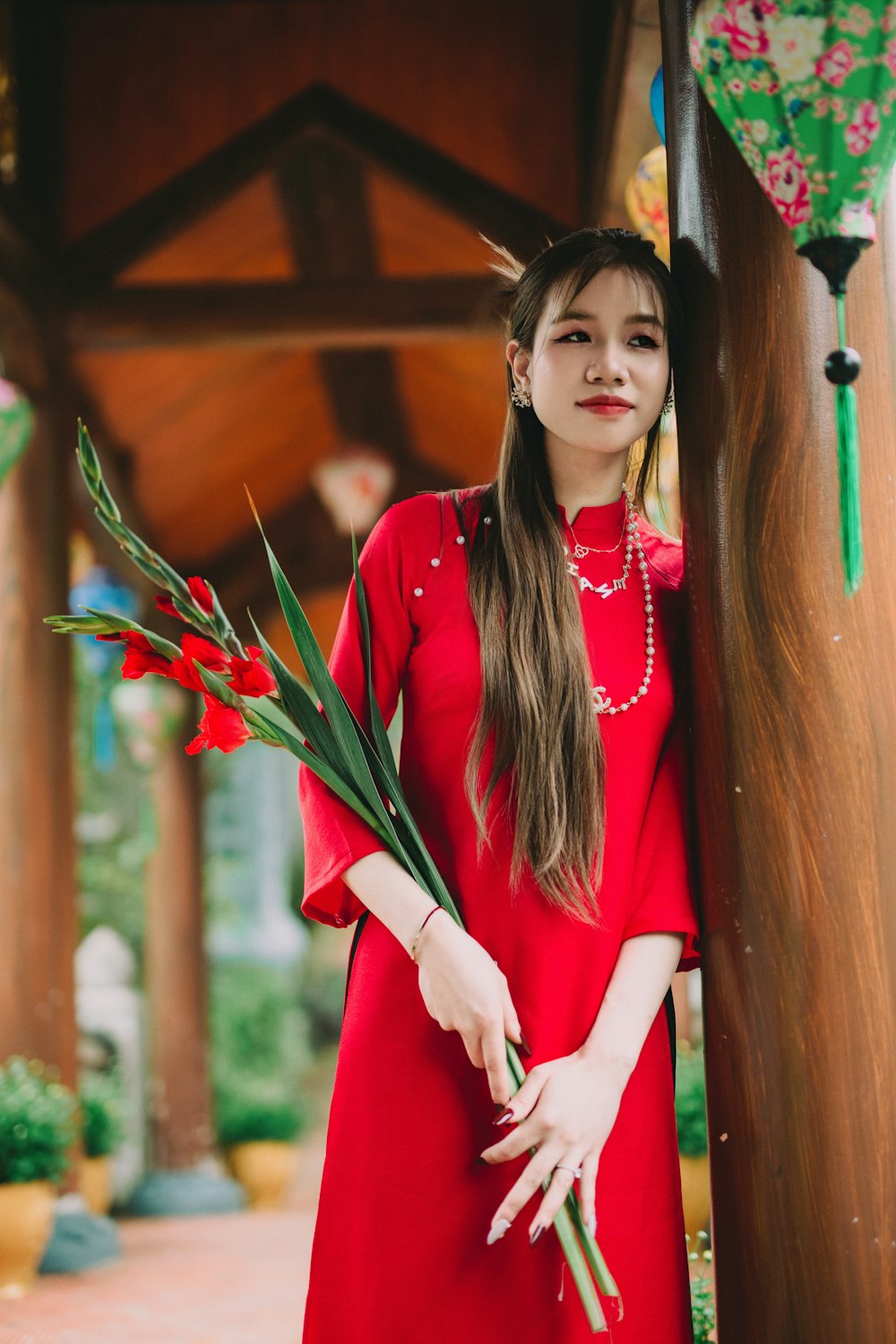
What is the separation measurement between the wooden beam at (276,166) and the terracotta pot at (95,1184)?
139 inches

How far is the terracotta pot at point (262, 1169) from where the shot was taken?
7680 mm

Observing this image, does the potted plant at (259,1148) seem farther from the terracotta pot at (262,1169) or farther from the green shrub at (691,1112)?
the green shrub at (691,1112)

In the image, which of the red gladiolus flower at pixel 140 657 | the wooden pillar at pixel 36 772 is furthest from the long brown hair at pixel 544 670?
the wooden pillar at pixel 36 772

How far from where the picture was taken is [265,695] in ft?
4.58

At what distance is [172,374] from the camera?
21.3 ft

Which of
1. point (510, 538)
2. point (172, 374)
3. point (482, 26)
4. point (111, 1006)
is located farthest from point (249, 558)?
point (510, 538)

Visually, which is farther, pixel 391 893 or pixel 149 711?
pixel 149 711

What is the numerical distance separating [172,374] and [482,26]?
2.29 metres

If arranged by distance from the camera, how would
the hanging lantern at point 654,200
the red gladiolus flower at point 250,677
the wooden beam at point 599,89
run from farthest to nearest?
the wooden beam at point 599,89 → the hanging lantern at point 654,200 → the red gladiolus flower at point 250,677

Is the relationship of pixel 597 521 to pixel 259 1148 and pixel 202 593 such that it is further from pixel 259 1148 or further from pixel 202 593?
pixel 259 1148

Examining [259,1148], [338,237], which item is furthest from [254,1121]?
[338,237]

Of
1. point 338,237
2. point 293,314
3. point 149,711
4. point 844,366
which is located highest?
point 338,237

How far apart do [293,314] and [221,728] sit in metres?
4.17

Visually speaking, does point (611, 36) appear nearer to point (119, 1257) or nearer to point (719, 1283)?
point (719, 1283)
